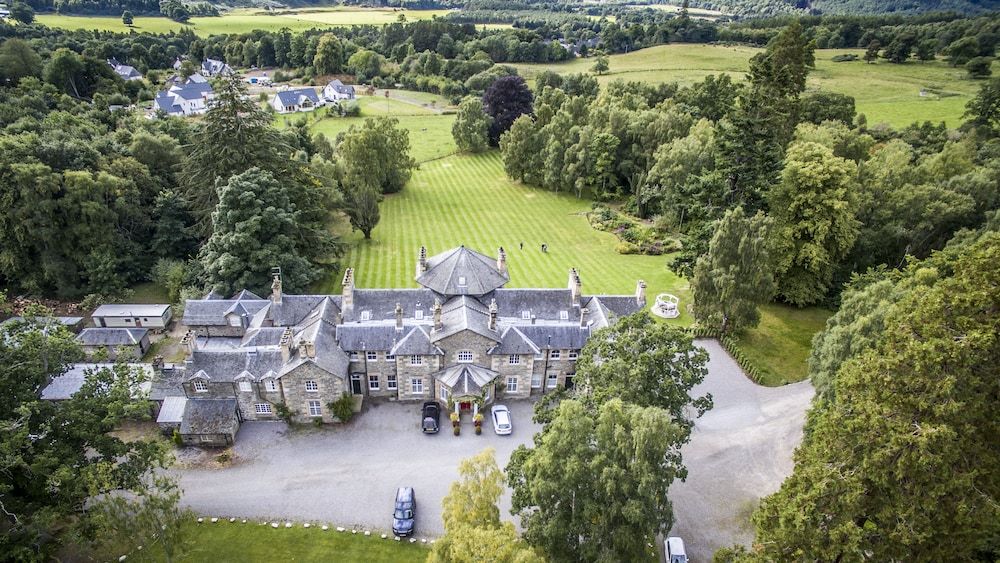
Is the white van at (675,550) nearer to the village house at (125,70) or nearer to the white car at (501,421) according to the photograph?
the white car at (501,421)

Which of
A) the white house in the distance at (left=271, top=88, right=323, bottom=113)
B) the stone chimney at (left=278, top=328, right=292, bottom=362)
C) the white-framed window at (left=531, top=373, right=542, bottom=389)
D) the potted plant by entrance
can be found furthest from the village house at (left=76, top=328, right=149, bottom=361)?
the white house in the distance at (left=271, top=88, right=323, bottom=113)

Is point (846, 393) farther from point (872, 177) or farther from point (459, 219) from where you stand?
point (459, 219)

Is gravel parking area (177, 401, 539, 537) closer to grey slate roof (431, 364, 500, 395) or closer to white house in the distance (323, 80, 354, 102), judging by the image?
grey slate roof (431, 364, 500, 395)

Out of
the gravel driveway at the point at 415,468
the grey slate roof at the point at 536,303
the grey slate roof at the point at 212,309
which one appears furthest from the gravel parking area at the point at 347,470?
the grey slate roof at the point at 212,309

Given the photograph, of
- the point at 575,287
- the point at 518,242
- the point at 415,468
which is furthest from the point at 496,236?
the point at 415,468

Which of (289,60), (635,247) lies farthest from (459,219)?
(289,60)

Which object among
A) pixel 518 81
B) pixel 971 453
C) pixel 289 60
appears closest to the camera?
pixel 971 453
